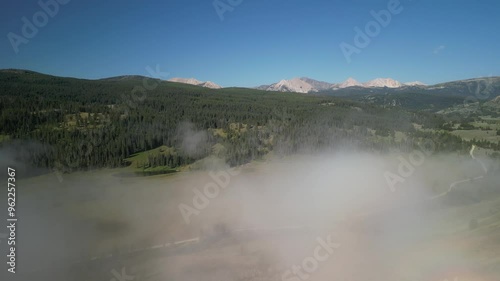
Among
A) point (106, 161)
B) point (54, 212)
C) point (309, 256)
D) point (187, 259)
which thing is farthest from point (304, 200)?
point (106, 161)
